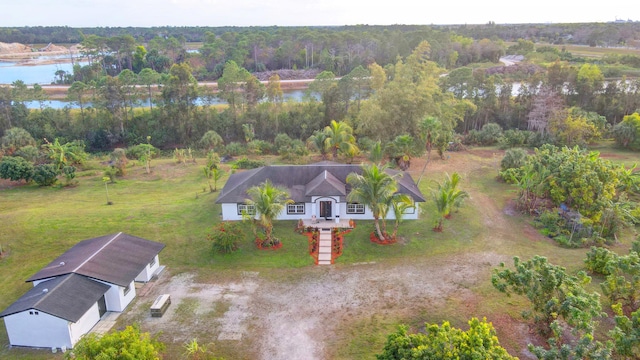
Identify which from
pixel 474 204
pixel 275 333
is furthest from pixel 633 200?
pixel 275 333

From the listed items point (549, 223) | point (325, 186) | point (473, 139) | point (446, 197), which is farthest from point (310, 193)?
point (473, 139)

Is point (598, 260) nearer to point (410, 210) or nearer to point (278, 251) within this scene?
point (410, 210)

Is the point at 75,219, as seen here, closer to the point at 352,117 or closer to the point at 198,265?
the point at 198,265

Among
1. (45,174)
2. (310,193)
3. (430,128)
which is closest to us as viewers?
(310,193)

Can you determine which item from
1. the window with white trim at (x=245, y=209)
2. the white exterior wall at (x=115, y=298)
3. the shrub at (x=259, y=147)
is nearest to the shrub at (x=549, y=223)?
the window with white trim at (x=245, y=209)

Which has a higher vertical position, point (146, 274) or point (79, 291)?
point (79, 291)

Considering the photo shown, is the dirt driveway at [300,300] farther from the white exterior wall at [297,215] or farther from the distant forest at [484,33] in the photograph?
the distant forest at [484,33]

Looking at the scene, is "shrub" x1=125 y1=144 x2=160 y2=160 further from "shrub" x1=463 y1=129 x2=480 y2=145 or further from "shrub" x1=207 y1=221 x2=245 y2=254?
"shrub" x1=463 y1=129 x2=480 y2=145
